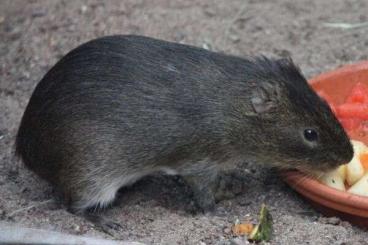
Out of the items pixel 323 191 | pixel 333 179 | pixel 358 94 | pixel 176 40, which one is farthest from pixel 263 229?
pixel 176 40

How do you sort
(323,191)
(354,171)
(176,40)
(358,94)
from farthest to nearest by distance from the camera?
(176,40), (358,94), (354,171), (323,191)

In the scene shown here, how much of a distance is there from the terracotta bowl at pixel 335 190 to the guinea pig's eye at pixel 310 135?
298mm

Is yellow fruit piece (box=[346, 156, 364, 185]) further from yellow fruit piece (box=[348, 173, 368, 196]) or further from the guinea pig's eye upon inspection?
the guinea pig's eye

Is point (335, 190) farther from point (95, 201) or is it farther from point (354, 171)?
point (95, 201)

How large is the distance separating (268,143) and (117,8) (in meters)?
3.66

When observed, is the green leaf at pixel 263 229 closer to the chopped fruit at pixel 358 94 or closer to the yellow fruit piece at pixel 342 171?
the yellow fruit piece at pixel 342 171

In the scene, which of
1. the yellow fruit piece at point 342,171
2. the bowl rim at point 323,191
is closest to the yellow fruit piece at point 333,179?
the yellow fruit piece at point 342,171

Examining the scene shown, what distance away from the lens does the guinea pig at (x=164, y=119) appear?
6.26 metres

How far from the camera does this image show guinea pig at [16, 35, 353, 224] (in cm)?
626

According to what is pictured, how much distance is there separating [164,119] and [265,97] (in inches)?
30.1

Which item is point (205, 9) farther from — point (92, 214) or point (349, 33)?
point (92, 214)

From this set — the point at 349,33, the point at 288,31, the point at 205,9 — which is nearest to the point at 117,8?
the point at 205,9

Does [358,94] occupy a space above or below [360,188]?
above

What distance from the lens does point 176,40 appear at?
8.98 m
